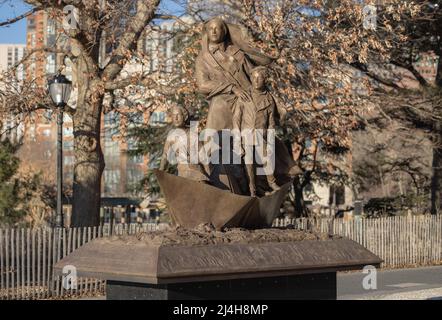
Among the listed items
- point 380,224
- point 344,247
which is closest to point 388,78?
point 380,224

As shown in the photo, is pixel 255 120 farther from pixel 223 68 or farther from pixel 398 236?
pixel 398 236

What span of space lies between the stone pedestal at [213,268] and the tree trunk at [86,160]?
12014mm

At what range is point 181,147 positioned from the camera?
11062mm

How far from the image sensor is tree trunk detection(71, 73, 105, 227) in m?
21.8

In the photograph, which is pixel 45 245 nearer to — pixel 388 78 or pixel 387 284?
pixel 387 284

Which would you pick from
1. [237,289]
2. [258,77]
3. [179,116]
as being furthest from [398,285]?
[237,289]

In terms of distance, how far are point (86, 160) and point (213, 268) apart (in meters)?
13.4

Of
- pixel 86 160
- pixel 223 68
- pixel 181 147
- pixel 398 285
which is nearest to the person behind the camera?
pixel 181 147

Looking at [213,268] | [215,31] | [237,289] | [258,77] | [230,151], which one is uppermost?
[215,31]

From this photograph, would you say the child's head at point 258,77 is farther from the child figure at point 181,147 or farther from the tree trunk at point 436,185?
the tree trunk at point 436,185

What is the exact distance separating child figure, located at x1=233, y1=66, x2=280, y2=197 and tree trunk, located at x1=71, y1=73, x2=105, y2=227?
Answer: 35.4ft

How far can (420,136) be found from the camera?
30.2 meters
